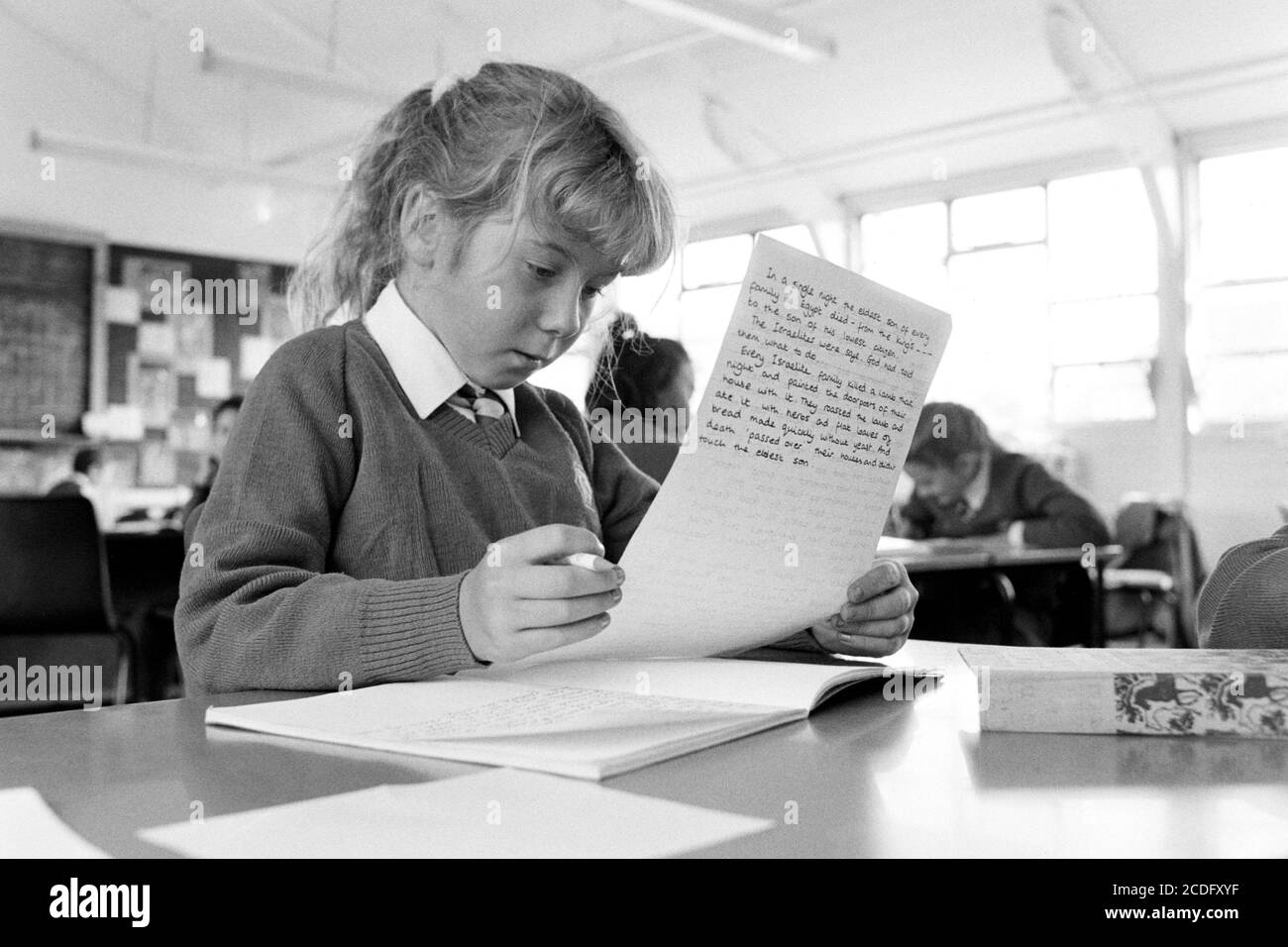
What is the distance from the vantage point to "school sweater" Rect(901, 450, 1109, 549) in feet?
13.5

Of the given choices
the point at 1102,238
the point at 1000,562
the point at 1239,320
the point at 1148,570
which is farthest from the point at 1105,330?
the point at 1000,562

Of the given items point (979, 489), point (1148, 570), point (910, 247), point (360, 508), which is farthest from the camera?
point (910, 247)

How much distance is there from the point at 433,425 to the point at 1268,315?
730 cm

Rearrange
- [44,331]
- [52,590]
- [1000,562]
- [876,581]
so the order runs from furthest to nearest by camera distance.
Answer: [44,331] < [1000,562] < [52,590] < [876,581]

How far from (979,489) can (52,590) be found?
9.54 feet

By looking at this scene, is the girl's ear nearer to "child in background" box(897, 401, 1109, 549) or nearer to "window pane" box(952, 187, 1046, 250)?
"child in background" box(897, 401, 1109, 549)

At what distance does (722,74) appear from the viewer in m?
7.55

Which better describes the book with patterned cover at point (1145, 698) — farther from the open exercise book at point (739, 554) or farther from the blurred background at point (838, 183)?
the blurred background at point (838, 183)

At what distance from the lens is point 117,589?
3.52 m

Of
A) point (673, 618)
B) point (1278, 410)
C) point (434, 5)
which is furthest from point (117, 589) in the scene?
point (1278, 410)

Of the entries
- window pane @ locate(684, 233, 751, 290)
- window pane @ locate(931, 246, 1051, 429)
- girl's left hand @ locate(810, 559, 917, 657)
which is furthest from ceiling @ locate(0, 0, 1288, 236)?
girl's left hand @ locate(810, 559, 917, 657)

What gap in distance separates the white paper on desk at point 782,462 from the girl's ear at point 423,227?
19.0 inches

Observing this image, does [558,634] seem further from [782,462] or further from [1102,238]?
[1102,238]
